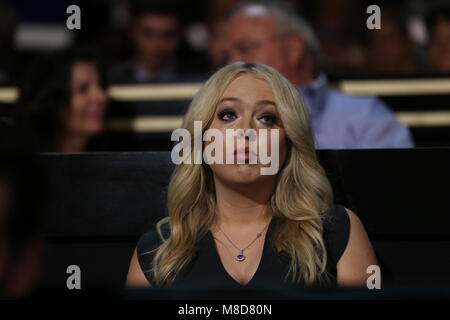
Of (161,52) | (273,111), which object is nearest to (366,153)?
(273,111)

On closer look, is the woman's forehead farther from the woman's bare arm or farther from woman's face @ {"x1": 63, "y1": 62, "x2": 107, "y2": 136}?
woman's face @ {"x1": 63, "y1": 62, "x2": 107, "y2": 136}

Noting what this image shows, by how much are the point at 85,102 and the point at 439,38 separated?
1.83 metres

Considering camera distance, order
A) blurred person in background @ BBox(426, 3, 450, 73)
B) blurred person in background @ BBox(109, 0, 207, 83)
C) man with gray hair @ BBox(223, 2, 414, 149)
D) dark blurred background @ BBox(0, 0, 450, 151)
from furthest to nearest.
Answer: blurred person in background @ BBox(109, 0, 207, 83)
blurred person in background @ BBox(426, 3, 450, 73)
dark blurred background @ BBox(0, 0, 450, 151)
man with gray hair @ BBox(223, 2, 414, 149)

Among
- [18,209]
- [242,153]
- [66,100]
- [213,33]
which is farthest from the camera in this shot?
[213,33]

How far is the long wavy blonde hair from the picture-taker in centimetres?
214

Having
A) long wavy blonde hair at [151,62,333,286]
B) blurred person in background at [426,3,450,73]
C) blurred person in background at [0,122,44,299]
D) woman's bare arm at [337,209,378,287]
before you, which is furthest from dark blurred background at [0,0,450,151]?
blurred person in background at [0,122,44,299]

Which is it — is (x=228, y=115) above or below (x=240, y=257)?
above

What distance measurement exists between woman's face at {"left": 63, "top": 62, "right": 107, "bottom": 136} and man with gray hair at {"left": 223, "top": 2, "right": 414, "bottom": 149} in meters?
0.58

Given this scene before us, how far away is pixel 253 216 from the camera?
2.22 meters

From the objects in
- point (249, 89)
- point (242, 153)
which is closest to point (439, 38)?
point (249, 89)

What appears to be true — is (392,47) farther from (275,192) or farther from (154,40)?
(275,192)

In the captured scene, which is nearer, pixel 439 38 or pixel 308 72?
pixel 308 72
